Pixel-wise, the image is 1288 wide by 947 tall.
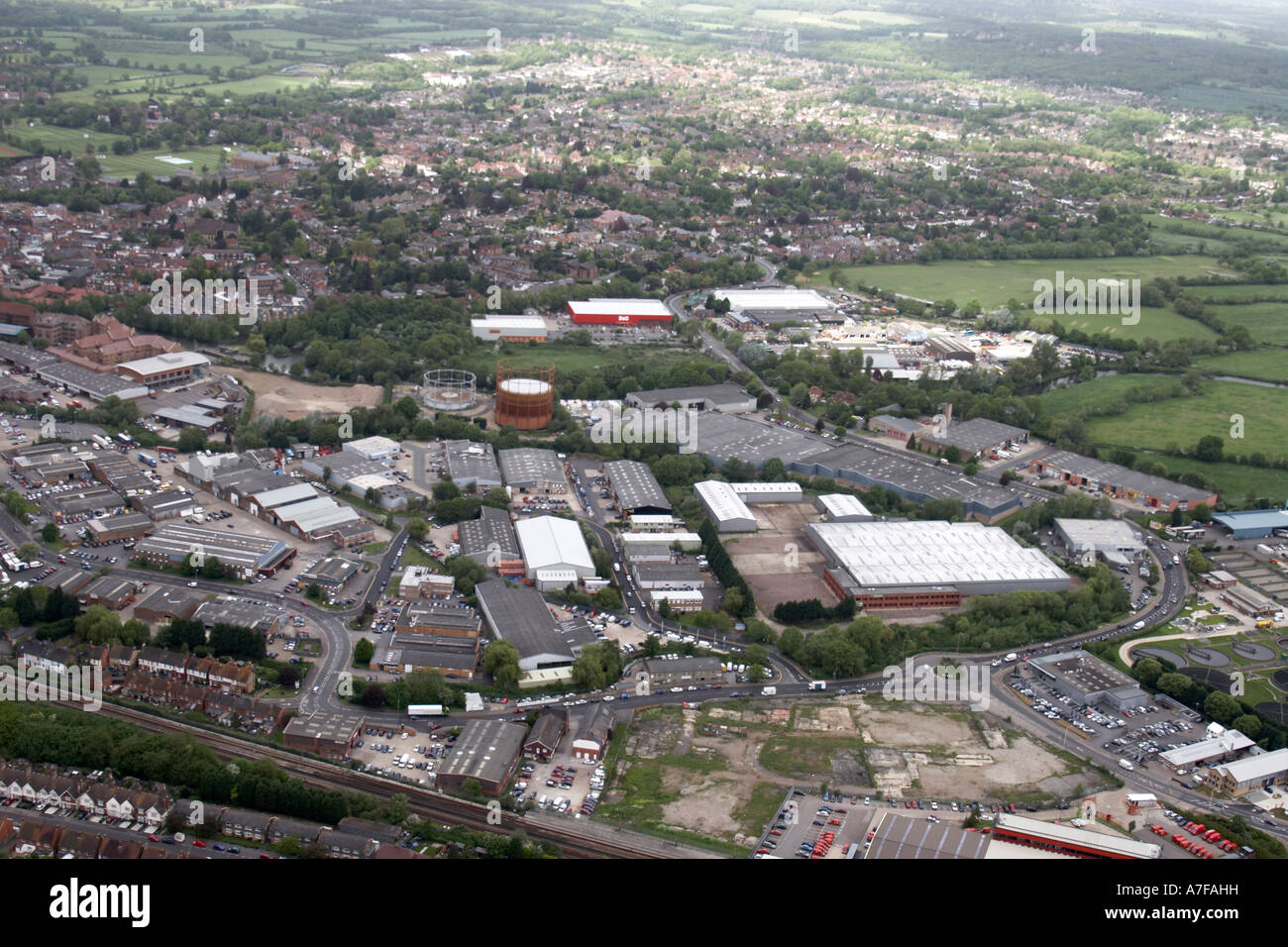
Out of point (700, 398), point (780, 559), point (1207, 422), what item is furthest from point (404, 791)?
point (1207, 422)

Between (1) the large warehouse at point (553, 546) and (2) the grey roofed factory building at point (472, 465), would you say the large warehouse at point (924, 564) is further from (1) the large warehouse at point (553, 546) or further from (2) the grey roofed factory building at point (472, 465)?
(2) the grey roofed factory building at point (472, 465)

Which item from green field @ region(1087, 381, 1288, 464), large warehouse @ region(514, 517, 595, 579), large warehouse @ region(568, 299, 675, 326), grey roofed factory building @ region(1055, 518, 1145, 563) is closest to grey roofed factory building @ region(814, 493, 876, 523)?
grey roofed factory building @ region(1055, 518, 1145, 563)

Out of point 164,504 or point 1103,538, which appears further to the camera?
point 1103,538

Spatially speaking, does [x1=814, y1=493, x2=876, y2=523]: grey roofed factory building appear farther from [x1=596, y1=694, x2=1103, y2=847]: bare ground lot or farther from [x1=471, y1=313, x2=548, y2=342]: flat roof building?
[x1=471, y1=313, x2=548, y2=342]: flat roof building

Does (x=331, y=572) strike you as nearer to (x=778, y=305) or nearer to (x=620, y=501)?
(x=620, y=501)

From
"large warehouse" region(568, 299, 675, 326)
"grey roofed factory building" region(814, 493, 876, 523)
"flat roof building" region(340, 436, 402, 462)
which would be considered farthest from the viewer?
"large warehouse" region(568, 299, 675, 326)

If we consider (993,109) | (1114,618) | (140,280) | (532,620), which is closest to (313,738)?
(532,620)
